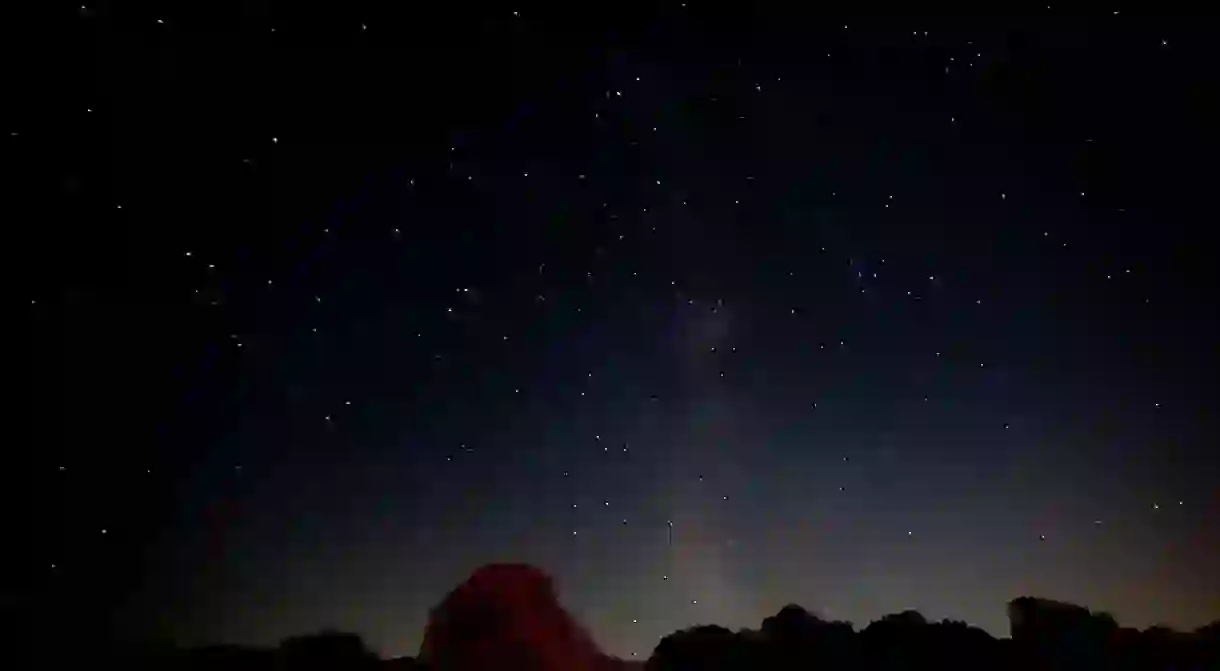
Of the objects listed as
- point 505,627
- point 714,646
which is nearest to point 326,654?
point 505,627

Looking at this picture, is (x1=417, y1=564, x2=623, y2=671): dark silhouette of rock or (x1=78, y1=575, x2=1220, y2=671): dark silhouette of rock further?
(x1=417, y1=564, x2=623, y2=671): dark silhouette of rock

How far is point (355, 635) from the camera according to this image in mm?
7129

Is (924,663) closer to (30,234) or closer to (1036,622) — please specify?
(1036,622)

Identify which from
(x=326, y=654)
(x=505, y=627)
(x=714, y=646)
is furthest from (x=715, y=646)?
(x=326, y=654)

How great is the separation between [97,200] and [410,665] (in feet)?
15.8

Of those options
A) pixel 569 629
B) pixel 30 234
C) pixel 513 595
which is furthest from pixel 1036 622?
pixel 30 234

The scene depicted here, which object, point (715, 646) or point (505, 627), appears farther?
point (505, 627)

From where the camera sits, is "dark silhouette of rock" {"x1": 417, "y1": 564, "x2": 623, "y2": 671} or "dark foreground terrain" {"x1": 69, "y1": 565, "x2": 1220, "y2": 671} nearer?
"dark foreground terrain" {"x1": 69, "y1": 565, "x2": 1220, "y2": 671}

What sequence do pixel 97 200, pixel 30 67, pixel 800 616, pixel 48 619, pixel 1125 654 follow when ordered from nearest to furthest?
pixel 30 67
pixel 97 200
pixel 48 619
pixel 800 616
pixel 1125 654

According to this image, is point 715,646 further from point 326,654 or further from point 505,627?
point 326,654

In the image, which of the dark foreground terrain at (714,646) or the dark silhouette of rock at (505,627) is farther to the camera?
the dark silhouette of rock at (505,627)

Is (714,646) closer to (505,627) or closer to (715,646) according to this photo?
(715,646)

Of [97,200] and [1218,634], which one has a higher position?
[97,200]

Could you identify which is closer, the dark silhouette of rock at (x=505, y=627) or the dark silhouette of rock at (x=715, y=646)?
the dark silhouette of rock at (x=715, y=646)
